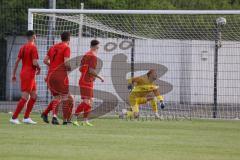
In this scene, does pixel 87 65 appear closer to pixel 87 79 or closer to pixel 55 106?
pixel 87 79

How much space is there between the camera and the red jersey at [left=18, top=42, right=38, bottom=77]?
18812 millimetres

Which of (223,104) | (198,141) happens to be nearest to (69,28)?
(223,104)

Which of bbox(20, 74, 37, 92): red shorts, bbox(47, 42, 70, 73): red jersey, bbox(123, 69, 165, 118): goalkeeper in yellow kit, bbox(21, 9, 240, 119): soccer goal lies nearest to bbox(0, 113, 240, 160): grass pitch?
bbox(20, 74, 37, 92): red shorts

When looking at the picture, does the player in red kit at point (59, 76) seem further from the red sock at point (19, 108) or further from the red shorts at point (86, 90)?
the red sock at point (19, 108)

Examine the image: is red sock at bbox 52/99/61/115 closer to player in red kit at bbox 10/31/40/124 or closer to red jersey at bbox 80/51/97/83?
player in red kit at bbox 10/31/40/124

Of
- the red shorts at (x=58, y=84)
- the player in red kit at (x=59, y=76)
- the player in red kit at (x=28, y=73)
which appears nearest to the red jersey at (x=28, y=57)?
the player in red kit at (x=28, y=73)

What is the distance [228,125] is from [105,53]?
5948mm

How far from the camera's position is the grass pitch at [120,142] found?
11820 millimetres

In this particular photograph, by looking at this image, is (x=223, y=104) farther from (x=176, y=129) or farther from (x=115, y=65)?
(x=176, y=129)

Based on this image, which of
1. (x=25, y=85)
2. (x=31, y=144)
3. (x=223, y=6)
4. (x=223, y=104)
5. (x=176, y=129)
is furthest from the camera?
(x=223, y=6)

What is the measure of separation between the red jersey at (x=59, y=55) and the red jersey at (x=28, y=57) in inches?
15.9

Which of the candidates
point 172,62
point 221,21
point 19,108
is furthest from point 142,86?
point 19,108

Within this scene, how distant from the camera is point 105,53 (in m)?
24.5

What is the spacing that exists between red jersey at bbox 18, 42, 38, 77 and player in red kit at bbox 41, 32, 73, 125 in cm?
35
